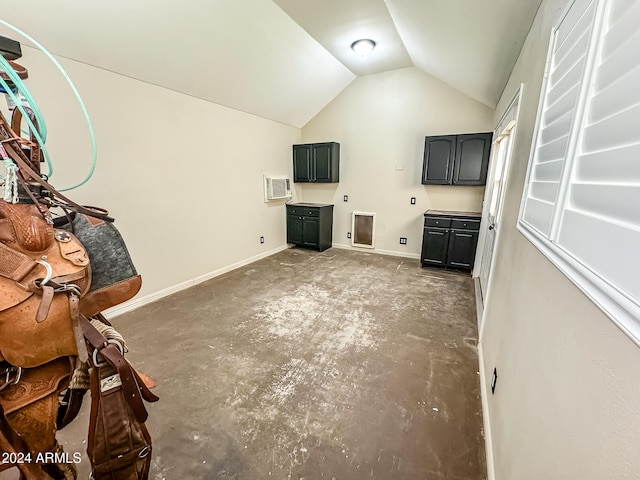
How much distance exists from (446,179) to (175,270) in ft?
13.2

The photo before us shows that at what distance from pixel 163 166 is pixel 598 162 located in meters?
3.45

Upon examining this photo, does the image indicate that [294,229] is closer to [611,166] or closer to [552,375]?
[552,375]

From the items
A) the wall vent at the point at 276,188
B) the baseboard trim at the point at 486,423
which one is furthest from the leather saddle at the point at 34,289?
the wall vent at the point at 276,188

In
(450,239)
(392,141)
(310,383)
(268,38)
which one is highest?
(268,38)

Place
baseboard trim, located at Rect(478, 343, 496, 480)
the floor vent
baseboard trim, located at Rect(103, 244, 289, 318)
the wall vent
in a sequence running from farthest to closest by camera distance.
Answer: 1. the floor vent
2. the wall vent
3. baseboard trim, located at Rect(103, 244, 289, 318)
4. baseboard trim, located at Rect(478, 343, 496, 480)

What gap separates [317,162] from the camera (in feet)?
16.1

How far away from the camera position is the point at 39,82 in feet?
6.82

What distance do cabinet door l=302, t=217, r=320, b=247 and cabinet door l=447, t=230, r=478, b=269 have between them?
2.22 m

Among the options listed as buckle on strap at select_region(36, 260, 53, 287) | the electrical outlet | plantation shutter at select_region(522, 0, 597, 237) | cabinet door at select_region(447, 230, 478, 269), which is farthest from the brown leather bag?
cabinet door at select_region(447, 230, 478, 269)

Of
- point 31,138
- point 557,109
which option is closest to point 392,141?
point 557,109

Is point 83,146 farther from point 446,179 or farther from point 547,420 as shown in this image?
point 446,179

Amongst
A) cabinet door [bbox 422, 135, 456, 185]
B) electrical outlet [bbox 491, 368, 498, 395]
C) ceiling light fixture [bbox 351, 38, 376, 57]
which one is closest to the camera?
electrical outlet [bbox 491, 368, 498, 395]

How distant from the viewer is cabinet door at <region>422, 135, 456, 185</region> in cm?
392

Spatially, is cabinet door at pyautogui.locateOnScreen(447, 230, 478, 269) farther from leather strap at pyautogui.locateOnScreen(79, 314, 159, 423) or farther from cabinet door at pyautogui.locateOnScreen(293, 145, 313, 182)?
leather strap at pyautogui.locateOnScreen(79, 314, 159, 423)
